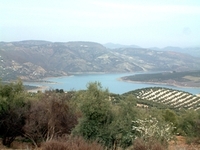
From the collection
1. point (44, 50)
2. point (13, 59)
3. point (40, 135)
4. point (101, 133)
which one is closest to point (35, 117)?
point (40, 135)

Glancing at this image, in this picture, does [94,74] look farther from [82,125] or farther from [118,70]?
[82,125]

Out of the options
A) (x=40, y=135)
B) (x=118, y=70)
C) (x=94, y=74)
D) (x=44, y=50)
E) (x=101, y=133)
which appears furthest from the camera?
(x=44, y=50)

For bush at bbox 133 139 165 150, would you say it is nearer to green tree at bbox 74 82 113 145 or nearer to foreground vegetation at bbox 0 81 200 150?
foreground vegetation at bbox 0 81 200 150

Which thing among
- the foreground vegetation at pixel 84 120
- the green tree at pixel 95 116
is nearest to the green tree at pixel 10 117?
the foreground vegetation at pixel 84 120

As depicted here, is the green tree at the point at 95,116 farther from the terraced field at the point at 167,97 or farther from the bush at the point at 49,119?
the terraced field at the point at 167,97

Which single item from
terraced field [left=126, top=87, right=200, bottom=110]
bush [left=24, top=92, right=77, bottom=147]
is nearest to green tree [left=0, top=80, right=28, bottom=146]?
bush [left=24, top=92, right=77, bottom=147]

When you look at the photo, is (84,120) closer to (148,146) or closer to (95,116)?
(95,116)

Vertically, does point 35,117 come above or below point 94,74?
above

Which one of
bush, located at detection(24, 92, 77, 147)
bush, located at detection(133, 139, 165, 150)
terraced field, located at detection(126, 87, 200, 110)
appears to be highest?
bush, located at detection(133, 139, 165, 150)

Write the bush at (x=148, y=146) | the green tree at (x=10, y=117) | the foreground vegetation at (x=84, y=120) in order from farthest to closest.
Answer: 1. the green tree at (x=10, y=117)
2. the foreground vegetation at (x=84, y=120)
3. the bush at (x=148, y=146)

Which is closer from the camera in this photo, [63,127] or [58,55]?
[63,127]

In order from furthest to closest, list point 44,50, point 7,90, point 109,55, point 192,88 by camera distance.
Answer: point 109,55
point 44,50
point 192,88
point 7,90
